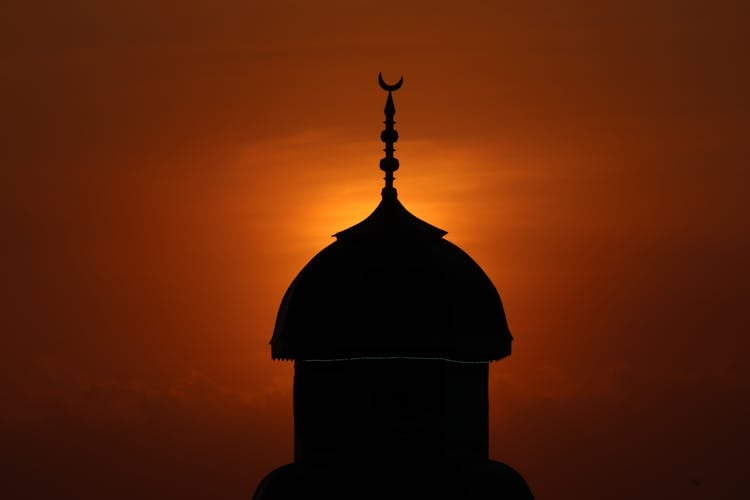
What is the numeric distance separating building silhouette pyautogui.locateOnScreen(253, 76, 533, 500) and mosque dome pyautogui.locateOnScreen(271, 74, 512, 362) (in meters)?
0.02

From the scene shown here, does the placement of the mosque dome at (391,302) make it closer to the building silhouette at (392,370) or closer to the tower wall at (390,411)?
the building silhouette at (392,370)

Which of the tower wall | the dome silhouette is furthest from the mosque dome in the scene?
the tower wall

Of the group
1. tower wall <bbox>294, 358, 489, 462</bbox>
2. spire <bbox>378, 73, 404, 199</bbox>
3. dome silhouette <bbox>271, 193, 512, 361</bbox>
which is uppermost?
spire <bbox>378, 73, 404, 199</bbox>

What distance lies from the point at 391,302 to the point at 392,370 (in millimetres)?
1211

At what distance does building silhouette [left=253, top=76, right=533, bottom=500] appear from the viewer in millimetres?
43750

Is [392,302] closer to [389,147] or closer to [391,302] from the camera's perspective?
[391,302]

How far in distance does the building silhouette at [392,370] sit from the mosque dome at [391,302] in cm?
2

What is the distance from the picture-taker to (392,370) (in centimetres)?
4394

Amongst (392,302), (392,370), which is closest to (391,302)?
(392,302)

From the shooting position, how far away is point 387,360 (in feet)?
144

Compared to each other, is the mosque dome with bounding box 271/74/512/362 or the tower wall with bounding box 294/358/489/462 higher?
the mosque dome with bounding box 271/74/512/362

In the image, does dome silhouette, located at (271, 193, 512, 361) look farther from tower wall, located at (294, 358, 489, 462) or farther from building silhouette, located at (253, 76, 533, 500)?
tower wall, located at (294, 358, 489, 462)

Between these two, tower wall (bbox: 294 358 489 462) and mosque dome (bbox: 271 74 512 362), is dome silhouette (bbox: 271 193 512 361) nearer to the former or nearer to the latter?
mosque dome (bbox: 271 74 512 362)

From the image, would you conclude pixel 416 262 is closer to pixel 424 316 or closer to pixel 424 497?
pixel 424 316
